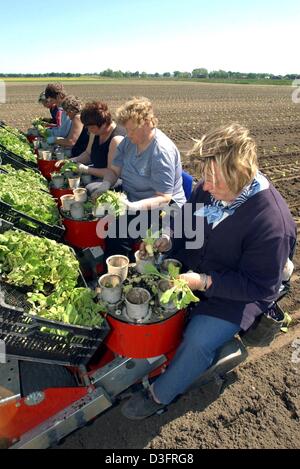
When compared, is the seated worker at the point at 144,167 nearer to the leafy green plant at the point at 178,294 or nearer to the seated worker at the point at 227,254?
the seated worker at the point at 227,254

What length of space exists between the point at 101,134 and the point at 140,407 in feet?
9.99

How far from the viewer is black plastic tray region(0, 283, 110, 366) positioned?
1729 mm

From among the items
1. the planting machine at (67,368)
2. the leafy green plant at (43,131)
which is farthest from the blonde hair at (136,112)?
the leafy green plant at (43,131)

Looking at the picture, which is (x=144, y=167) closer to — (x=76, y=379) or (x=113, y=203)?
(x=113, y=203)

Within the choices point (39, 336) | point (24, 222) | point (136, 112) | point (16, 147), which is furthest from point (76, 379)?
point (16, 147)

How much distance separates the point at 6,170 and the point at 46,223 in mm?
1549

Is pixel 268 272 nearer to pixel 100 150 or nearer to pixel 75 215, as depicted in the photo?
pixel 75 215

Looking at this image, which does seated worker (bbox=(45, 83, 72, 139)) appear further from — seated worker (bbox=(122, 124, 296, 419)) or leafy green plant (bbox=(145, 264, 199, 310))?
leafy green plant (bbox=(145, 264, 199, 310))

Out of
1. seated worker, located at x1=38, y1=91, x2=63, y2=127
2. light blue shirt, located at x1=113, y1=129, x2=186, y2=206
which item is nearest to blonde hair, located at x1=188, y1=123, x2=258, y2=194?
light blue shirt, located at x1=113, y1=129, x2=186, y2=206

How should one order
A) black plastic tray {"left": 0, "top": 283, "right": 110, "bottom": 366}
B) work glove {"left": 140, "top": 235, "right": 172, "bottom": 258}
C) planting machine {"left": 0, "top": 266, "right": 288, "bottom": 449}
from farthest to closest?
work glove {"left": 140, "top": 235, "right": 172, "bottom": 258} → planting machine {"left": 0, "top": 266, "right": 288, "bottom": 449} → black plastic tray {"left": 0, "top": 283, "right": 110, "bottom": 366}

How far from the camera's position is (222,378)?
9.32 feet

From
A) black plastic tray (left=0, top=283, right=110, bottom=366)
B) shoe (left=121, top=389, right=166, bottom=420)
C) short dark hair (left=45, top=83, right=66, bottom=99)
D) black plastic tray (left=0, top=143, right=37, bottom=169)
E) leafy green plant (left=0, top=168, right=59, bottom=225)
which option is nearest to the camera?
black plastic tray (left=0, top=283, right=110, bottom=366)

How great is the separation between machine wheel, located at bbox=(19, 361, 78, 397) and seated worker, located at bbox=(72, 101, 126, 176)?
207 centimetres

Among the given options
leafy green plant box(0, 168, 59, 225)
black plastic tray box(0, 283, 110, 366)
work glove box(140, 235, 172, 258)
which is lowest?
black plastic tray box(0, 283, 110, 366)
